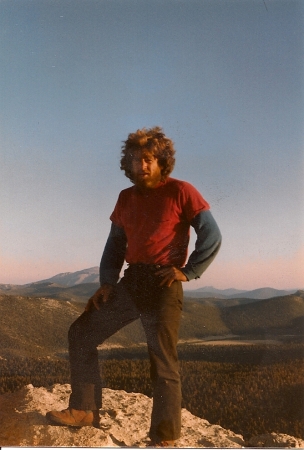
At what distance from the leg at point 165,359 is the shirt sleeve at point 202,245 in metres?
0.12

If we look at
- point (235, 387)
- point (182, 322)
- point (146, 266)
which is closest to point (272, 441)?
point (235, 387)

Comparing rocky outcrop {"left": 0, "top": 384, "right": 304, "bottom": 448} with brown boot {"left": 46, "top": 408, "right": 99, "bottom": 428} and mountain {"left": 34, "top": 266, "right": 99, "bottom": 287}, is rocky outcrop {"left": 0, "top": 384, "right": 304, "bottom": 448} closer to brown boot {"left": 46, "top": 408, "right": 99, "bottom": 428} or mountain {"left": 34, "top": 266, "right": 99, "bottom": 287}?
brown boot {"left": 46, "top": 408, "right": 99, "bottom": 428}

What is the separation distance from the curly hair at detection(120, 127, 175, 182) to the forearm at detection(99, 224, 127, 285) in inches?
14.4

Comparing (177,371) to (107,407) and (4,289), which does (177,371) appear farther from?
(4,289)

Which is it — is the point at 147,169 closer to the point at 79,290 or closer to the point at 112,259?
the point at 112,259

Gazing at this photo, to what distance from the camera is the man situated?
8.22 feet

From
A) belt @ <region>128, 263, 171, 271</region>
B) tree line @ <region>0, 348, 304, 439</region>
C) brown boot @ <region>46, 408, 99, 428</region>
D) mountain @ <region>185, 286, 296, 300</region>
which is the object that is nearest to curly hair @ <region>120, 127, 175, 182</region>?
belt @ <region>128, 263, 171, 271</region>

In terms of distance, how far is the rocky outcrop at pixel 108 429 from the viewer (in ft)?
8.61

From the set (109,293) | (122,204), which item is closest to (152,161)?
(122,204)

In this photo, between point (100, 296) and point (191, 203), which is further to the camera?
point (100, 296)

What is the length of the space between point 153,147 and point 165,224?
496mm

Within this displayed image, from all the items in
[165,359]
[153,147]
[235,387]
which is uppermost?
[153,147]

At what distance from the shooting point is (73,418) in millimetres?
2623

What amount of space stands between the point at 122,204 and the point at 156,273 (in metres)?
0.51
